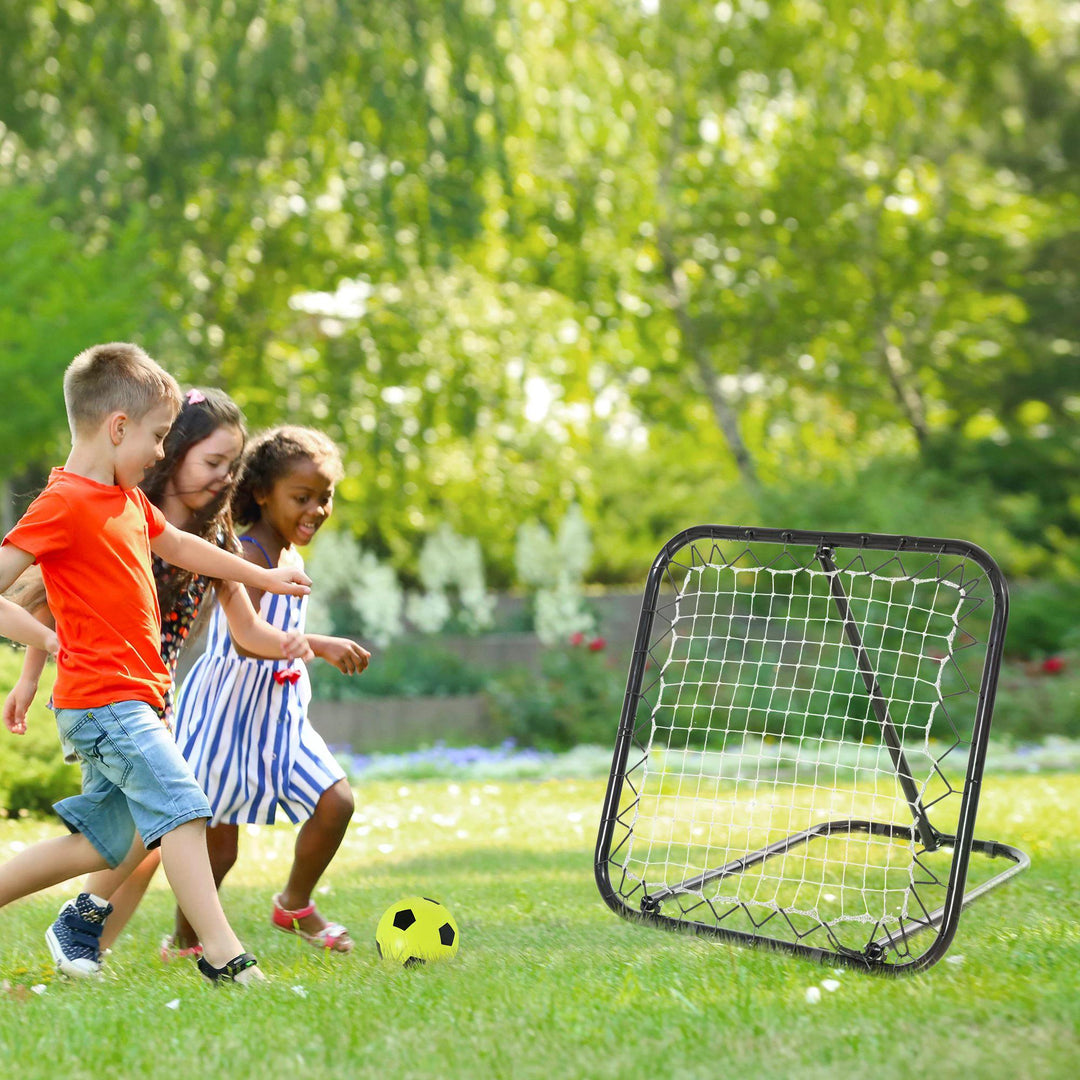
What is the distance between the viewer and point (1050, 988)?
2953 mm

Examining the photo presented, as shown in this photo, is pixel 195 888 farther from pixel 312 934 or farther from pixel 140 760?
pixel 312 934

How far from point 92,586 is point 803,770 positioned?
6435mm

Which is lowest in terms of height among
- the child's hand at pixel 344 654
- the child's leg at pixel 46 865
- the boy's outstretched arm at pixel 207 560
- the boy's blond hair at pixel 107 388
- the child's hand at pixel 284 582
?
the child's leg at pixel 46 865

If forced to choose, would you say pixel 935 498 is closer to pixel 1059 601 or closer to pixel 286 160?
pixel 1059 601

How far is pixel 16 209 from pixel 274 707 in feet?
25.6

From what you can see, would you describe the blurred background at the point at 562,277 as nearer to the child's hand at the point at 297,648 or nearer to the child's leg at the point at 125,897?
the child's leg at the point at 125,897

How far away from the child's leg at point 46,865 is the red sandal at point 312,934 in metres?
0.78

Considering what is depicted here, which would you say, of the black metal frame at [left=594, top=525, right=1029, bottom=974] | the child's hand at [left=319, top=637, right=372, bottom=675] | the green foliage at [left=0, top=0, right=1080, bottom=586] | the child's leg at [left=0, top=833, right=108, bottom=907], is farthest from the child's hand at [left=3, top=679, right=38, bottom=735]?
the green foliage at [left=0, top=0, right=1080, bottom=586]

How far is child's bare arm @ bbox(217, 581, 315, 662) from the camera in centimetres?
364

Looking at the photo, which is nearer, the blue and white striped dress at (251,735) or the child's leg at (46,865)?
the child's leg at (46,865)

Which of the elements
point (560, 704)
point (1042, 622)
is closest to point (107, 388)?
point (560, 704)

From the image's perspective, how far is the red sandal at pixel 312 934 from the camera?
388 cm

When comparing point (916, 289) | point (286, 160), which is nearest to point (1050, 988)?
point (286, 160)

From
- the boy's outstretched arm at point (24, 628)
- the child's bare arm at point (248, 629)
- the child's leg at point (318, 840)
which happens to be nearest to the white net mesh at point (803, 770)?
the child's leg at point (318, 840)
